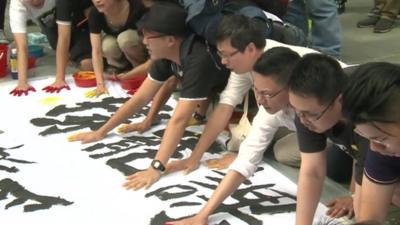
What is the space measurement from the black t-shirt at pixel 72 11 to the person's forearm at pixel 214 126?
55.6 inches

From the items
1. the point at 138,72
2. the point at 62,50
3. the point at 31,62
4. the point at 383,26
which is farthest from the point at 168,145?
the point at 383,26

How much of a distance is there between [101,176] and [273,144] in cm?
71

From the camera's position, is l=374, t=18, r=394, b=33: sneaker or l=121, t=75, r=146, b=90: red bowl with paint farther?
l=374, t=18, r=394, b=33: sneaker

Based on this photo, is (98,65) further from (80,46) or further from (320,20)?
(320,20)

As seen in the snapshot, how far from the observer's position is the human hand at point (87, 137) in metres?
2.42

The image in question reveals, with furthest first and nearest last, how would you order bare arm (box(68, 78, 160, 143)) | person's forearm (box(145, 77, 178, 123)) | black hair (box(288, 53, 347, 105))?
1. person's forearm (box(145, 77, 178, 123))
2. bare arm (box(68, 78, 160, 143))
3. black hair (box(288, 53, 347, 105))

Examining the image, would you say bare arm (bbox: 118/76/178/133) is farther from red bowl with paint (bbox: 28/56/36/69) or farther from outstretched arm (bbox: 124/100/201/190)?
red bowl with paint (bbox: 28/56/36/69)

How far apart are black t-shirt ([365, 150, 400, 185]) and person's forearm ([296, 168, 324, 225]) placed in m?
0.18

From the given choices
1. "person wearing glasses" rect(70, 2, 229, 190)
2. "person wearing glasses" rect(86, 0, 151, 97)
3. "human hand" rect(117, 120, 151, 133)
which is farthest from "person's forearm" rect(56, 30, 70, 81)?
"person wearing glasses" rect(70, 2, 229, 190)

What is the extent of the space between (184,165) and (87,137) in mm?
523

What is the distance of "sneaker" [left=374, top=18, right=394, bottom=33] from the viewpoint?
14.6ft

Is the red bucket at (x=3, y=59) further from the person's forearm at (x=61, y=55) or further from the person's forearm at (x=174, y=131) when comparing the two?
the person's forearm at (x=174, y=131)

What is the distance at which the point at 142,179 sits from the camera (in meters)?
2.03

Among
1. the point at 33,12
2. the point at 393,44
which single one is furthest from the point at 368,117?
the point at 393,44
